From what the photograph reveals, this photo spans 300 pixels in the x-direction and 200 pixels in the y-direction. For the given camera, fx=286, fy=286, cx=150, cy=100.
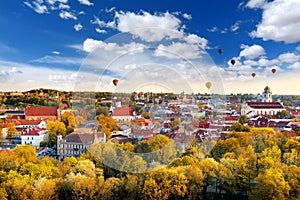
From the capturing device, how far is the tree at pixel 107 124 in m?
12.2

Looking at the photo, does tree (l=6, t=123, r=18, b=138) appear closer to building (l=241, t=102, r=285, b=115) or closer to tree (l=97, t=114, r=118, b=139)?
tree (l=97, t=114, r=118, b=139)

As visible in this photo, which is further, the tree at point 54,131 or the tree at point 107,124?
the tree at point 54,131

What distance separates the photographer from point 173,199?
29.5ft

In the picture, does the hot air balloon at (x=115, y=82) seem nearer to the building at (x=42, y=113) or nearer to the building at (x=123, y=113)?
the building at (x=123, y=113)

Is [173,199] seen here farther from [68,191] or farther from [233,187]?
[68,191]

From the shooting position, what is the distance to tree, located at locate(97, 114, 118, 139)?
1220cm

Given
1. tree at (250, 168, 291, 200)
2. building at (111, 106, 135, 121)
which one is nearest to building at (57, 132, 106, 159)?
building at (111, 106, 135, 121)

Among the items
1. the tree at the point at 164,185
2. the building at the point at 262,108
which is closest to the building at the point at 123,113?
the tree at the point at 164,185

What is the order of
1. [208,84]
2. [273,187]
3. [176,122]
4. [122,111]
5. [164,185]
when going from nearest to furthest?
[208,84] < [273,187] < [164,185] < [122,111] < [176,122]

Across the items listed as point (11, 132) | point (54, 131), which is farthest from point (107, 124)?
point (11, 132)

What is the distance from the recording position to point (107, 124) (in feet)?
41.3

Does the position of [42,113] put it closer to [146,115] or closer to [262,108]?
[146,115]

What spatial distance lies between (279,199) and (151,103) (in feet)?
24.5

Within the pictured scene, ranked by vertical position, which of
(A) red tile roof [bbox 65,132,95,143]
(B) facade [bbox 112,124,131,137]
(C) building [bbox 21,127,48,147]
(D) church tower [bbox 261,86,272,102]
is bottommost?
(C) building [bbox 21,127,48,147]
